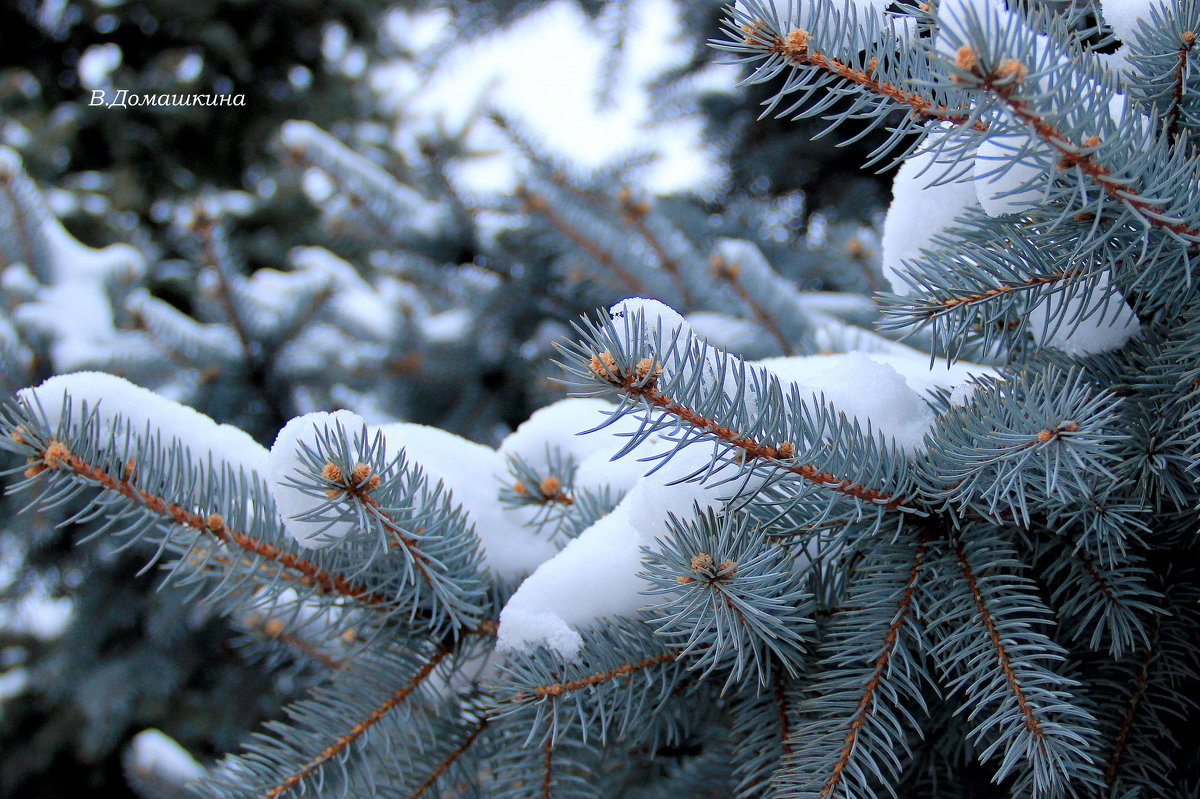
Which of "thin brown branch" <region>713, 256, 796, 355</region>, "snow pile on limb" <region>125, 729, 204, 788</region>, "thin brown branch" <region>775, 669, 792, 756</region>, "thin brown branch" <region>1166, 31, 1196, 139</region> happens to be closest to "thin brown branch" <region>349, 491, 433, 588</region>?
"thin brown branch" <region>775, 669, 792, 756</region>

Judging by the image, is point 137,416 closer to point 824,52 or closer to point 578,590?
point 578,590

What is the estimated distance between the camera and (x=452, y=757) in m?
0.55

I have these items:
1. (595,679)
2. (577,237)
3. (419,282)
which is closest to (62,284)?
(419,282)

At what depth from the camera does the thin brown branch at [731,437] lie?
348mm

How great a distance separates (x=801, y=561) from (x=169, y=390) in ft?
4.53

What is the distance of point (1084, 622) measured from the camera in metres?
0.45

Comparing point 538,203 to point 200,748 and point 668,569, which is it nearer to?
point 668,569

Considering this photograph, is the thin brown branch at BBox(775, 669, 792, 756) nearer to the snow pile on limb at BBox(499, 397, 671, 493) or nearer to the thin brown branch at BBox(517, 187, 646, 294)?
the snow pile on limb at BBox(499, 397, 671, 493)

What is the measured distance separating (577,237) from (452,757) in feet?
2.75

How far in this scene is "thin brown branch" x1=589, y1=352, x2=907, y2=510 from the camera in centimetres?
35

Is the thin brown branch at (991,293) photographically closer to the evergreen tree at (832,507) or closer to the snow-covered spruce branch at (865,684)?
the evergreen tree at (832,507)

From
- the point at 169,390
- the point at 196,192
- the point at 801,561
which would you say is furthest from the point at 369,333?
the point at 196,192

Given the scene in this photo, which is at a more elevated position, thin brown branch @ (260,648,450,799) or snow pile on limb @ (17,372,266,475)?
snow pile on limb @ (17,372,266,475)

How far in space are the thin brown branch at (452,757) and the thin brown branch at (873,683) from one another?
0.25 metres
